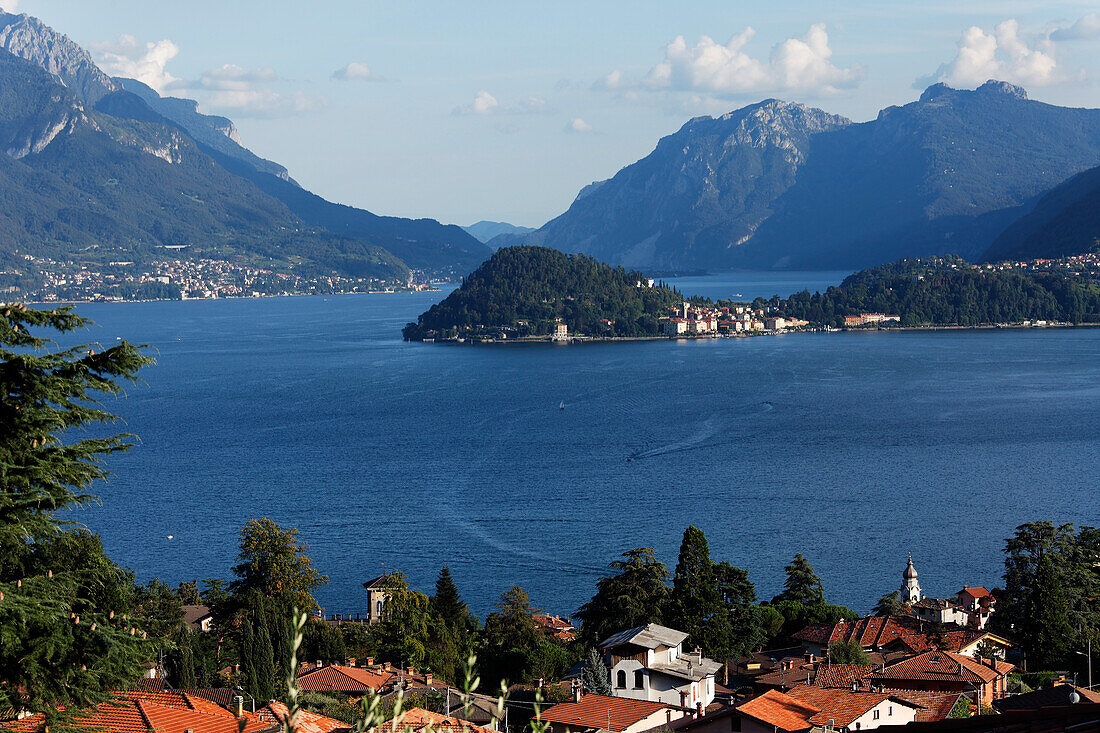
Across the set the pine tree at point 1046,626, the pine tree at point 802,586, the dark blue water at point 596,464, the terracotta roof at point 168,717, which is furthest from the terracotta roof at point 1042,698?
the dark blue water at point 596,464

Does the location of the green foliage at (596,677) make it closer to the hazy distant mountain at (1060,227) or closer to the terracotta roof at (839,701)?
the terracotta roof at (839,701)

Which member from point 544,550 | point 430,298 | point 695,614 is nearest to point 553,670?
point 695,614

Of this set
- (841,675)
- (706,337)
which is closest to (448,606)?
(841,675)

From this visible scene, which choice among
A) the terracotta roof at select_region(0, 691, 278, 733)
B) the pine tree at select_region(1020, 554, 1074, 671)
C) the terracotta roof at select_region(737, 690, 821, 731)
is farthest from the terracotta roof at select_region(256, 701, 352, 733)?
the pine tree at select_region(1020, 554, 1074, 671)

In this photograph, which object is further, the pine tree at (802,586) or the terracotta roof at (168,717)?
the pine tree at (802,586)

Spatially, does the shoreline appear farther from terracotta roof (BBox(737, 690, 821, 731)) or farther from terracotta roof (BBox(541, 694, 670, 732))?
terracotta roof (BBox(737, 690, 821, 731))

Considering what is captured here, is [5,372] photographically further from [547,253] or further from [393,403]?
[547,253]
